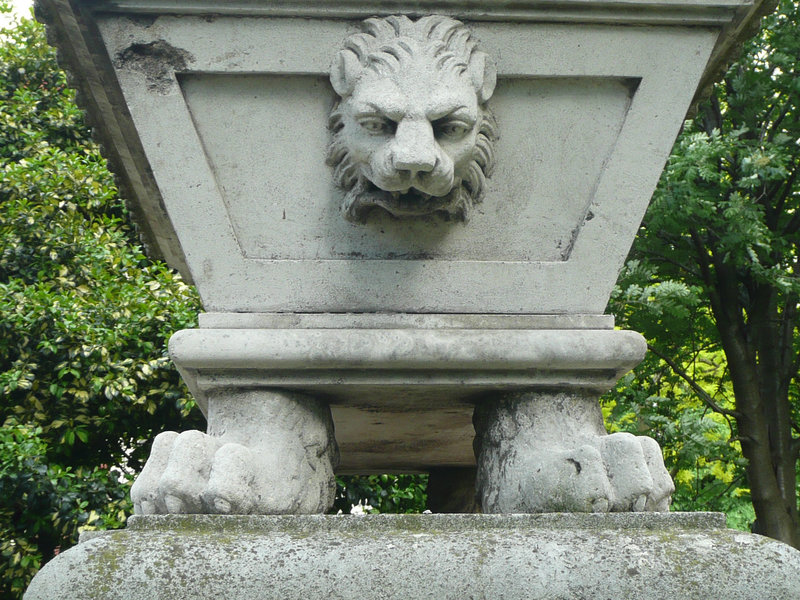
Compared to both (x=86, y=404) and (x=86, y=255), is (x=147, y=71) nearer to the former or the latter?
(x=86, y=404)

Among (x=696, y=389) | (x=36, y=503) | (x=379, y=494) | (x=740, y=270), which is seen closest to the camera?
(x=36, y=503)

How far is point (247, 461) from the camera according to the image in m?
2.06

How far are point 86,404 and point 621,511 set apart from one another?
471 centimetres

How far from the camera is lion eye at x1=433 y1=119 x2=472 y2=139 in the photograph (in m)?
2.16

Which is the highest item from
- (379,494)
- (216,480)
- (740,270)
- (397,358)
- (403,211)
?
(740,270)

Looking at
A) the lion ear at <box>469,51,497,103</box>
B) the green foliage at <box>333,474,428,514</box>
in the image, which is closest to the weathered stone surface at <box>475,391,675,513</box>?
the lion ear at <box>469,51,497,103</box>

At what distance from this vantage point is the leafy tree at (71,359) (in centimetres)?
552

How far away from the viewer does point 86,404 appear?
236 inches

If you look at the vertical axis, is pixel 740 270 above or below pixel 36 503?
above

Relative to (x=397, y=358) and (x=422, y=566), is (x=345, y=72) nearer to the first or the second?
(x=397, y=358)

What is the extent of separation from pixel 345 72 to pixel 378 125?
18 centimetres

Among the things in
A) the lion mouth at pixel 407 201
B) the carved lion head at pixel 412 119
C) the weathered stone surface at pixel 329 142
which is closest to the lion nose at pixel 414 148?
the carved lion head at pixel 412 119

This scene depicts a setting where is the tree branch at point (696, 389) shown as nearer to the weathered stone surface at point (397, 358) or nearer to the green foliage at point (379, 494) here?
the green foliage at point (379, 494)

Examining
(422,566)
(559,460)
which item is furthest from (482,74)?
(422,566)
